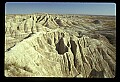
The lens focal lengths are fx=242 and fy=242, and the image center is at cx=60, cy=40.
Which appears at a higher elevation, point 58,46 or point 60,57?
point 58,46

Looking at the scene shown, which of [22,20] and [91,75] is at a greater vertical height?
[22,20]

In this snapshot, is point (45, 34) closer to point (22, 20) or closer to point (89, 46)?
point (22, 20)
